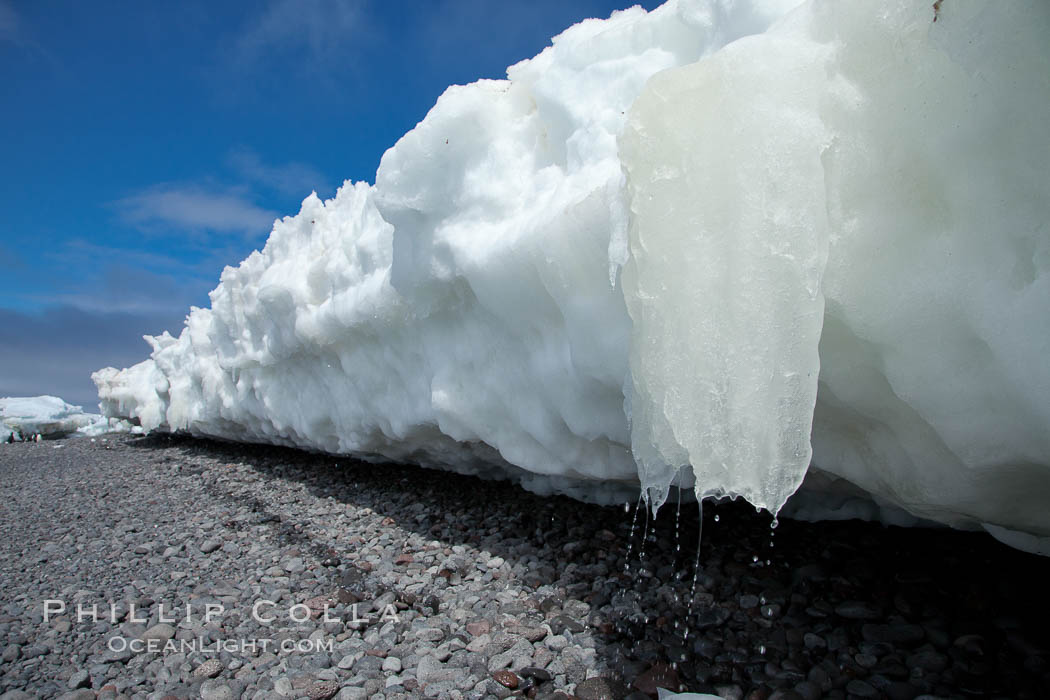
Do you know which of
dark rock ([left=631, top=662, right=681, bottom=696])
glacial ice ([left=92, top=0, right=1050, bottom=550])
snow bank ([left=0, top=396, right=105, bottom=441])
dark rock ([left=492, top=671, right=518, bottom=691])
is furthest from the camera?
snow bank ([left=0, top=396, right=105, bottom=441])

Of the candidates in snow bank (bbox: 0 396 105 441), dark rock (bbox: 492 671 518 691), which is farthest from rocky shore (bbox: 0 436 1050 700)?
snow bank (bbox: 0 396 105 441)

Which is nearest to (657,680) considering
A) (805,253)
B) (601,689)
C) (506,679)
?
(601,689)

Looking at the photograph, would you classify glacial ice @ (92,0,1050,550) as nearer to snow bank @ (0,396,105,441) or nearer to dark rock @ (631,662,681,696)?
dark rock @ (631,662,681,696)

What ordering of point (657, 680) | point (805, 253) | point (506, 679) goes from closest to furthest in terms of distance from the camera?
point (805, 253) < point (657, 680) < point (506, 679)

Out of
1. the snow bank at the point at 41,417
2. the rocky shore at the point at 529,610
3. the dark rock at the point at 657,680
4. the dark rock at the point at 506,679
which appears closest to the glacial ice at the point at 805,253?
the rocky shore at the point at 529,610

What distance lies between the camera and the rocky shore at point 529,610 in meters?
2.73

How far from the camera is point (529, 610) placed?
11.7ft

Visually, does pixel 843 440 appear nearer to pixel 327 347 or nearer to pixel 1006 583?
pixel 1006 583

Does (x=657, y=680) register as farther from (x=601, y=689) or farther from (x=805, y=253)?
(x=805, y=253)

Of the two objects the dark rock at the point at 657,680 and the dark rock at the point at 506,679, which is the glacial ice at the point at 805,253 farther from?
the dark rock at the point at 506,679

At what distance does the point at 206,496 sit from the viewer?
7.52 metres

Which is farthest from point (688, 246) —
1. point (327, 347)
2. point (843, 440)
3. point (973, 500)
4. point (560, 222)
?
point (327, 347)

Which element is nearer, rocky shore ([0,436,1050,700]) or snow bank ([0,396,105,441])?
rocky shore ([0,436,1050,700])

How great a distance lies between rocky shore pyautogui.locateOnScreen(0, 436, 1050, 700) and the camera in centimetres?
273
